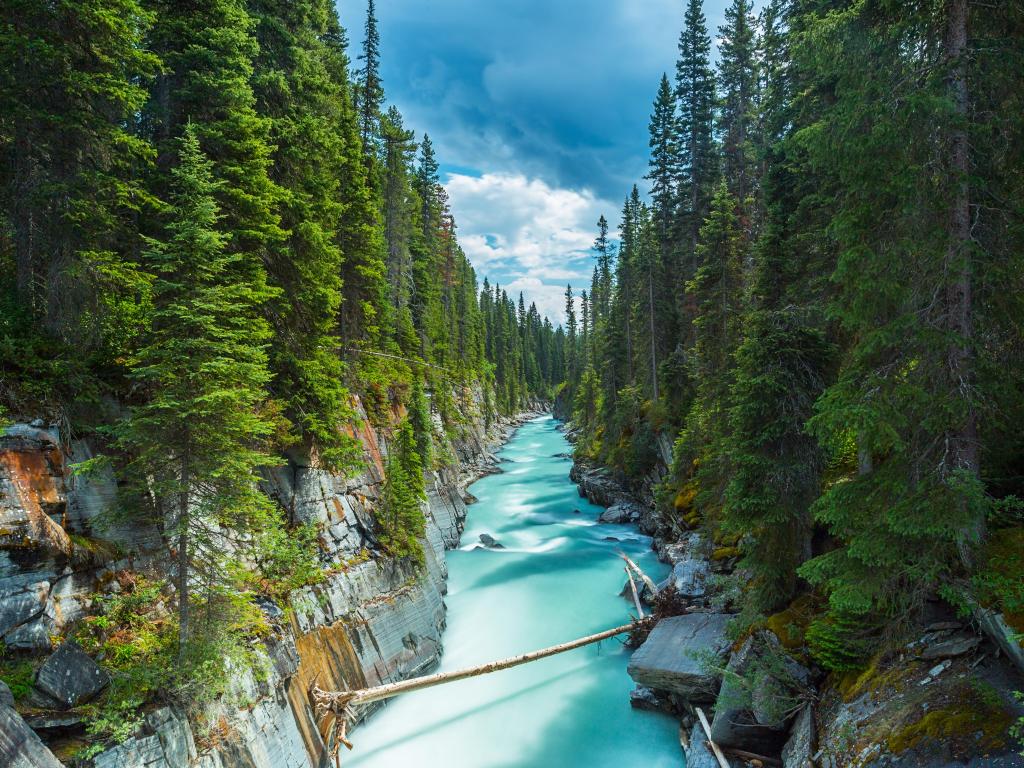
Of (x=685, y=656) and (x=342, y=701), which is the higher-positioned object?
(x=685, y=656)

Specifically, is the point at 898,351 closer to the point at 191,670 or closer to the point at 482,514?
the point at 191,670

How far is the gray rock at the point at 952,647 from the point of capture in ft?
20.6

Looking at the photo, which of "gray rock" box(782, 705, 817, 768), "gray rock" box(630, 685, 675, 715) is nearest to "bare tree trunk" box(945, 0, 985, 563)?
"gray rock" box(782, 705, 817, 768)

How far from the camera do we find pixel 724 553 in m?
14.8

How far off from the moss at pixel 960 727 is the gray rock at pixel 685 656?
14.8 ft

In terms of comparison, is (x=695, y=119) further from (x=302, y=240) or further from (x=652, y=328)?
(x=302, y=240)

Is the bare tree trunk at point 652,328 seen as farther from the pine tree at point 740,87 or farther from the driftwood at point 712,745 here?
the driftwood at point 712,745

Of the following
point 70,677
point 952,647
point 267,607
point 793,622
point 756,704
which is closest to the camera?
point 70,677

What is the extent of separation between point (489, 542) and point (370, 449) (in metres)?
10.8

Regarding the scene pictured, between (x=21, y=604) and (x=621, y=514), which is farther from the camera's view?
(x=621, y=514)

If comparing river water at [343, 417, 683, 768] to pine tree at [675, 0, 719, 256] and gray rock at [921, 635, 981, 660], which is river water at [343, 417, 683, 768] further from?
pine tree at [675, 0, 719, 256]

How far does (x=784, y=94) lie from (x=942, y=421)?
15.8 m

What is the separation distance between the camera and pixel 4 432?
6.84m

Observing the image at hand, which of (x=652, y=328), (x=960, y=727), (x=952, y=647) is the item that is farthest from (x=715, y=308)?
(x=960, y=727)
